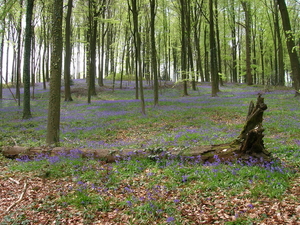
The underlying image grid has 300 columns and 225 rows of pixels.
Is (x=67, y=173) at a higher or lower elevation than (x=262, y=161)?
lower

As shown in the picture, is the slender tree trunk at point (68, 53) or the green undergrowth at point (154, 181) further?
the slender tree trunk at point (68, 53)

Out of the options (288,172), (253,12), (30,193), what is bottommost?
(30,193)

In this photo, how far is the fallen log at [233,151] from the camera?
681 cm

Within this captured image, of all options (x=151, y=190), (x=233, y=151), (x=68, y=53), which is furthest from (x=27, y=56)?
(x=233, y=151)

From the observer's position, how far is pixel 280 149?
26.0 ft

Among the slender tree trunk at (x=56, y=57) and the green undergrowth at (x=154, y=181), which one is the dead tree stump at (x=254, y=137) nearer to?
the green undergrowth at (x=154, y=181)

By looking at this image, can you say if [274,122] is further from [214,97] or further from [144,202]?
[214,97]

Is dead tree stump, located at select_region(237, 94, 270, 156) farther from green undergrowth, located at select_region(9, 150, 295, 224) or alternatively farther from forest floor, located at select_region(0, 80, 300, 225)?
forest floor, located at select_region(0, 80, 300, 225)

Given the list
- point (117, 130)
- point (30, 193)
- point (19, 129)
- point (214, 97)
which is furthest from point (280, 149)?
point (214, 97)

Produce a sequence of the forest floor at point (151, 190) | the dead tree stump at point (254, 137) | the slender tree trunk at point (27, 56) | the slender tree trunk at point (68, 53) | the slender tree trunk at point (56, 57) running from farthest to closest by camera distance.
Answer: the slender tree trunk at point (68, 53), the slender tree trunk at point (27, 56), the slender tree trunk at point (56, 57), the dead tree stump at point (254, 137), the forest floor at point (151, 190)

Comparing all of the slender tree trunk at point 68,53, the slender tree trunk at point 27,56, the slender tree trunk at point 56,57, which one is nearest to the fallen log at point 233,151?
the slender tree trunk at point 56,57

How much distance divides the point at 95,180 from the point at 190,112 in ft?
43.0


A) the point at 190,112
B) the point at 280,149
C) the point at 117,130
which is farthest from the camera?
the point at 190,112

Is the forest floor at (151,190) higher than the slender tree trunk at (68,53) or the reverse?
the reverse
